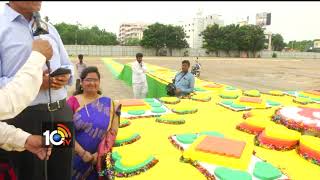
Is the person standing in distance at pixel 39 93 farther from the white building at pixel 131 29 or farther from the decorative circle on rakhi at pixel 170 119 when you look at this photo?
the white building at pixel 131 29

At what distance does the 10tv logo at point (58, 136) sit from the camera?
1.36 metres

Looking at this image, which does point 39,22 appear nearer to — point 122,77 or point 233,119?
point 233,119

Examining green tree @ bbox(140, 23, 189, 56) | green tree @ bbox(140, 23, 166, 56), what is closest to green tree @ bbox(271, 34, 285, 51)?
green tree @ bbox(140, 23, 189, 56)

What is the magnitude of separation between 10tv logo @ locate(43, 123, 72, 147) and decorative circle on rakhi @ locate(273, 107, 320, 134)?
8.26 ft

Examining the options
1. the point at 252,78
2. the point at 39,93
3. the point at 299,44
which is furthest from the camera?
the point at 299,44

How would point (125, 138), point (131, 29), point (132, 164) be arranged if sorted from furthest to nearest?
point (131, 29)
point (125, 138)
point (132, 164)

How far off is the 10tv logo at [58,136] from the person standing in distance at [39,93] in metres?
0.15

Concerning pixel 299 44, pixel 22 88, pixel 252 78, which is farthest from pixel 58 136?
pixel 299 44

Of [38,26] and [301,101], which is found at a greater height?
[38,26]

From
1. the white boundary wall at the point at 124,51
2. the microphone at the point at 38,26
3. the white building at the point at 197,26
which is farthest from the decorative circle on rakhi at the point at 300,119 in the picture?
the white building at the point at 197,26

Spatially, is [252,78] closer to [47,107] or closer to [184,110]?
[184,110]

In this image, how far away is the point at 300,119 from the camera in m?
3.31

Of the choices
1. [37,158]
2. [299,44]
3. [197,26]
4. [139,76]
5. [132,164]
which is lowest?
[132,164]

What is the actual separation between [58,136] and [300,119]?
2.73m
